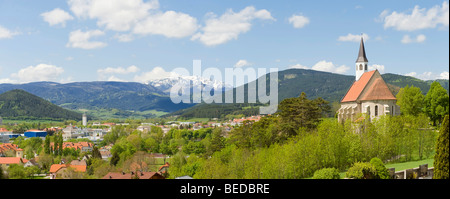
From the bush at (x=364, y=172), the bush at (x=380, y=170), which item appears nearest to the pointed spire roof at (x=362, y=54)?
the bush at (x=380, y=170)

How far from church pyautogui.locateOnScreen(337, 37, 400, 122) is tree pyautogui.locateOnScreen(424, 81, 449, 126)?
567 cm

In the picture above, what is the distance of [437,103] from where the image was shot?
126 feet

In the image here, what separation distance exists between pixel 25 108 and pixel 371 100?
174 meters

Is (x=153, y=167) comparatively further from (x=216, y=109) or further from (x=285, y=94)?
(x=285, y=94)

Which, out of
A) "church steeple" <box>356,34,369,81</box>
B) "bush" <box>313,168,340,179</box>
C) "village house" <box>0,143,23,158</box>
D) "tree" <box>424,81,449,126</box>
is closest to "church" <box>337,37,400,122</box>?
"church steeple" <box>356,34,369,81</box>

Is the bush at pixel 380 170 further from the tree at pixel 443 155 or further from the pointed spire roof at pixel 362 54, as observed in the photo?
the pointed spire roof at pixel 362 54

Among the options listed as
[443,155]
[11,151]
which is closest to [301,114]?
[443,155]

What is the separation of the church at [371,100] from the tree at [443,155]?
17667mm

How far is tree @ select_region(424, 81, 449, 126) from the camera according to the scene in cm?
3775

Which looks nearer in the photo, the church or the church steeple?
the church

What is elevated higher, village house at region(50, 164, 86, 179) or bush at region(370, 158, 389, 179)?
bush at region(370, 158, 389, 179)

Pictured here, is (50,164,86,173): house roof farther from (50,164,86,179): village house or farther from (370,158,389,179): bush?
(370,158,389,179): bush

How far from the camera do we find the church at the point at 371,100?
34.8 metres

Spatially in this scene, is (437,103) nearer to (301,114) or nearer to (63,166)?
(301,114)
